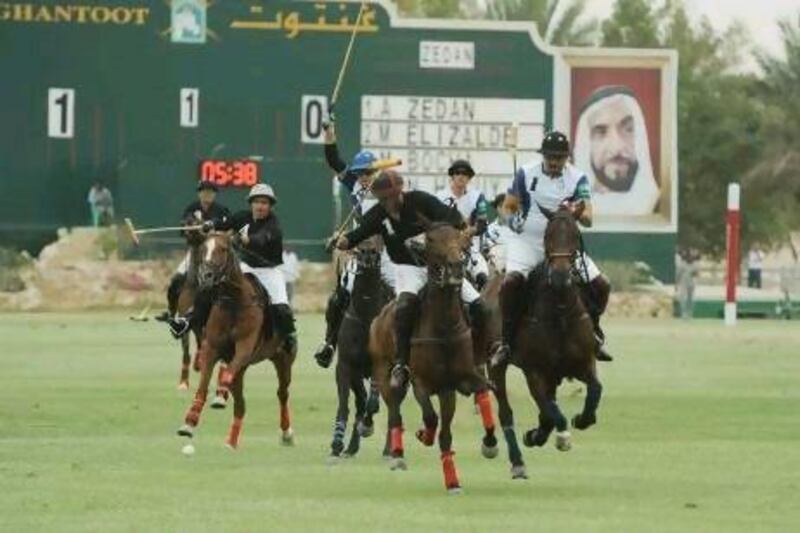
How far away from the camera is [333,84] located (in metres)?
67.6

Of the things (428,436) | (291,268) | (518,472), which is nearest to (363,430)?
(518,472)

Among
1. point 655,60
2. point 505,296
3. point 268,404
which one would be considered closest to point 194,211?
point 268,404

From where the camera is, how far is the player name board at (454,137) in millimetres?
68750

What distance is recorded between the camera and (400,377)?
70.1 feet

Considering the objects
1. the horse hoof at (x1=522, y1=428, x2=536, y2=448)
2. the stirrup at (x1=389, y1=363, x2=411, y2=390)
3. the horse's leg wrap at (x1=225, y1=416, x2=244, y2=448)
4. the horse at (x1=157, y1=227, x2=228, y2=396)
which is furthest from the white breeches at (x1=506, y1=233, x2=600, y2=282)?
the horse at (x1=157, y1=227, x2=228, y2=396)

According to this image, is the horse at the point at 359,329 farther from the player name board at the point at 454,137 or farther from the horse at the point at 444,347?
the player name board at the point at 454,137

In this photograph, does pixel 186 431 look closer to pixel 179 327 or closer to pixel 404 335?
pixel 179 327

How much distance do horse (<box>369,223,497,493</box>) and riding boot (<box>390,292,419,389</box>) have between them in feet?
0.16

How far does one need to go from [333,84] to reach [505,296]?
145ft

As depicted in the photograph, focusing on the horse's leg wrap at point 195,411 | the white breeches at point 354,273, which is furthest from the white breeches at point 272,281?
the horse's leg wrap at point 195,411

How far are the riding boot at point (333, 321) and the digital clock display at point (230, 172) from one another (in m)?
39.1

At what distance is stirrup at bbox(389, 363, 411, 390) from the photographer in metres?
21.3

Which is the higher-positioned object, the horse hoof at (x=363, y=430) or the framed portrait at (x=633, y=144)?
the framed portrait at (x=633, y=144)

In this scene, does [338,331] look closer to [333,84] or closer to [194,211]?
[194,211]
